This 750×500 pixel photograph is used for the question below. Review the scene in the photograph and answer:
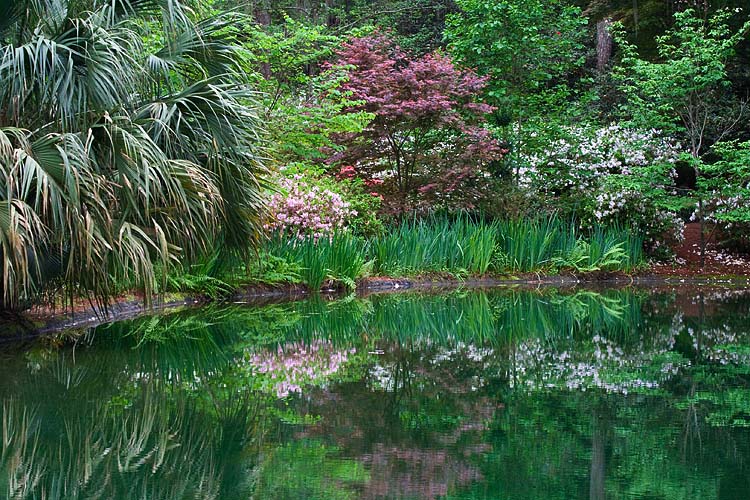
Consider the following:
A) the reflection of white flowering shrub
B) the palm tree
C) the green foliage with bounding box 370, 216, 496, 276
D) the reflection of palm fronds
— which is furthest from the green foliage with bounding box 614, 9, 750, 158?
the reflection of palm fronds

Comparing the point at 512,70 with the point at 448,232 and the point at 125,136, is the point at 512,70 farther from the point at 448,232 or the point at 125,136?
the point at 125,136

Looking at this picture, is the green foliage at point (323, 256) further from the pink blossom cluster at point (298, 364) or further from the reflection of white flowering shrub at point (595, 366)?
the reflection of white flowering shrub at point (595, 366)

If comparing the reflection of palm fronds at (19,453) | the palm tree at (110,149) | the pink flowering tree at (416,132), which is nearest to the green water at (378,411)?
the reflection of palm fronds at (19,453)

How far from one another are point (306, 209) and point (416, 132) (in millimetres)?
4127

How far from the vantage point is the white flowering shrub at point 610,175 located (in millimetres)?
17281

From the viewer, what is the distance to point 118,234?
7215 mm

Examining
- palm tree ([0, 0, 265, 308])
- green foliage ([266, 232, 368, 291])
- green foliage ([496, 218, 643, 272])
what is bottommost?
green foliage ([496, 218, 643, 272])

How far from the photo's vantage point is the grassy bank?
44.1 ft

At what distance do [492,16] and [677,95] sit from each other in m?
3.95

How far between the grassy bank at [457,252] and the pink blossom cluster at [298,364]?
17.5ft

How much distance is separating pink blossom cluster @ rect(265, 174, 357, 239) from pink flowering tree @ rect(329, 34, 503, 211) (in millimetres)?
2507

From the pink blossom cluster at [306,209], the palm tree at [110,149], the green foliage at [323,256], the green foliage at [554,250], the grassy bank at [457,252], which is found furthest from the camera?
the green foliage at [554,250]

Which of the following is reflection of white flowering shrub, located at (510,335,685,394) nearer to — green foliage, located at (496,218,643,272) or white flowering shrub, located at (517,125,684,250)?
green foliage, located at (496,218,643,272)

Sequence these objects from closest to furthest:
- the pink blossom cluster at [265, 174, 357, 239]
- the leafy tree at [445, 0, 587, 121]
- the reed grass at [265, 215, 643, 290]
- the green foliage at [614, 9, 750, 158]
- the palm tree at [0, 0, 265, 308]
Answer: the palm tree at [0, 0, 265, 308] < the pink blossom cluster at [265, 174, 357, 239] < the reed grass at [265, 215, 643, 290] < the green foliage at [614, 9, 750, 158] < the leafy tree at [445, 0, 587, 121]
